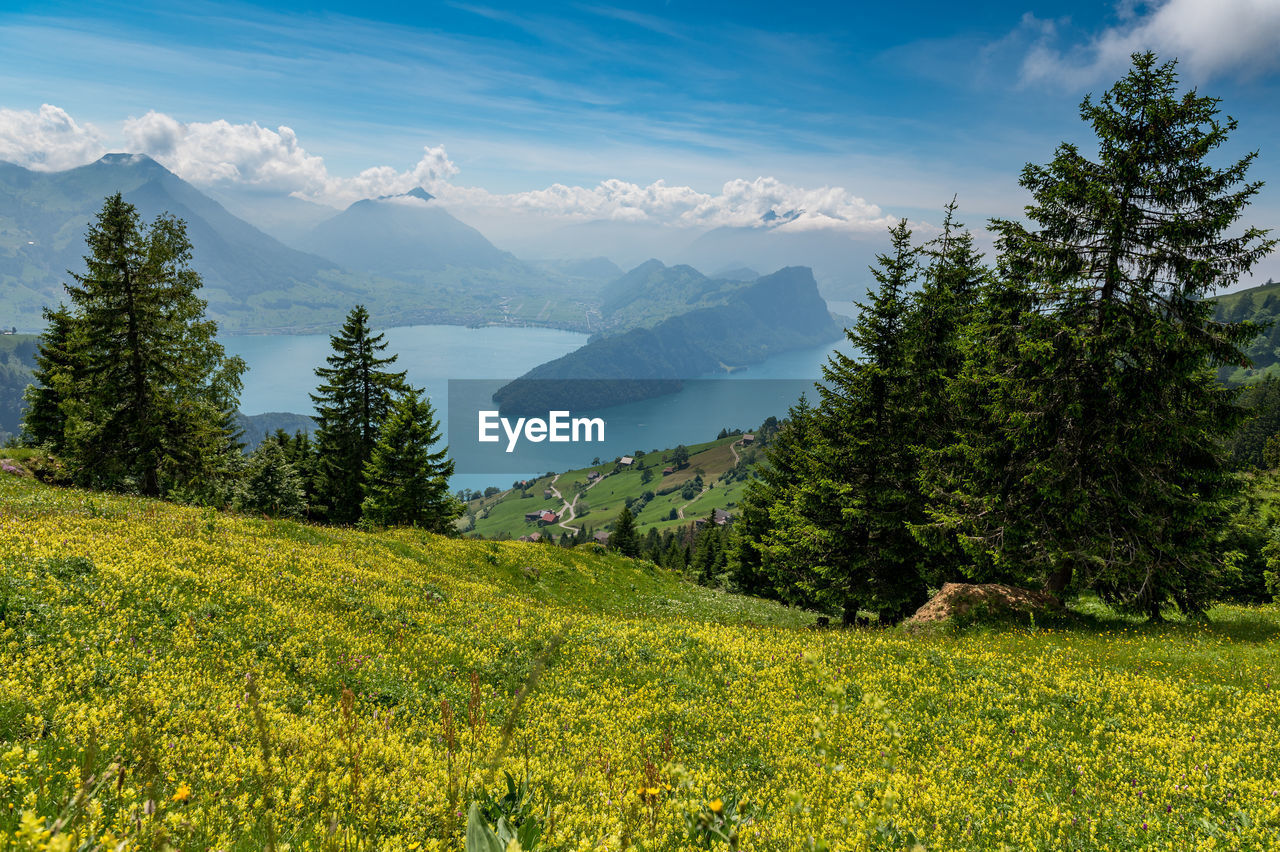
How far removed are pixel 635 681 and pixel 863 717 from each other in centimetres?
378

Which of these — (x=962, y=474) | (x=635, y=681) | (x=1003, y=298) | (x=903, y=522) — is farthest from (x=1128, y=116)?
(x=635, y=681)

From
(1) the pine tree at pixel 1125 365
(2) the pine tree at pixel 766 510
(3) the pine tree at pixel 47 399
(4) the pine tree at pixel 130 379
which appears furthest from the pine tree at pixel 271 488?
(1) the pine tree at pixel 1125 365

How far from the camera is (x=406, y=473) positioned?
36.6m

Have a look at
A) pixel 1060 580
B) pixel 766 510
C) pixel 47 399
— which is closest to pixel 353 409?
pixel 47 399

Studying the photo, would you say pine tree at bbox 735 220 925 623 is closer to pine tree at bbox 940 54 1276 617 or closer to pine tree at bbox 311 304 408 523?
pine tree at bbox 940 54 1276 617

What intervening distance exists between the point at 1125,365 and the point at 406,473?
→ 35526 millimetres

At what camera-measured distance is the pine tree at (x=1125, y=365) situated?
15.9 meters

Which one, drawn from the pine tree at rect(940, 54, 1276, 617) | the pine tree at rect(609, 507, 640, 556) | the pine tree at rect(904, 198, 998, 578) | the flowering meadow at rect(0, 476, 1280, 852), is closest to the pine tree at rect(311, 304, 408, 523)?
the flowering meadow at rect(0, 476, 1280, 852)

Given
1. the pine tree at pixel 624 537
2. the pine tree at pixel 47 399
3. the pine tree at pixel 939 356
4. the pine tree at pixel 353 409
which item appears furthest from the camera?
the pine tree at pixel 624 537

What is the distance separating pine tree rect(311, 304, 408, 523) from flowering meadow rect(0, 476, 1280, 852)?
25.7m

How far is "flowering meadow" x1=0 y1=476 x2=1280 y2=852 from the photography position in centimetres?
442

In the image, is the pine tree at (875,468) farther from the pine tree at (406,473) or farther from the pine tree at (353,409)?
the pine tree at (353,409)

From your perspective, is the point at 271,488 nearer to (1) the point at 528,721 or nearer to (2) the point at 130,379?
(2) the point at 130,379

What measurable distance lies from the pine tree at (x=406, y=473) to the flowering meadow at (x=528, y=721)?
856 inches
